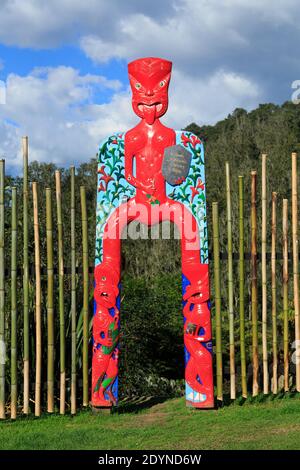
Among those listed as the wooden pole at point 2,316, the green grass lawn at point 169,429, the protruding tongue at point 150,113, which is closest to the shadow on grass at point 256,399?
the green grass lawn at point 169,429

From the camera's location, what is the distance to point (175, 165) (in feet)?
16.6

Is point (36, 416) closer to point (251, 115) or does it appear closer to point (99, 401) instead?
point (99, 401)

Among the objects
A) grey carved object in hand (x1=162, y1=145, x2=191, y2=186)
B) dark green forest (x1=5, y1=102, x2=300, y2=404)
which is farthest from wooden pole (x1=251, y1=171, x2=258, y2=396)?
grey carved object in hand (x1=162, y1=145, x2=191, y2=186)

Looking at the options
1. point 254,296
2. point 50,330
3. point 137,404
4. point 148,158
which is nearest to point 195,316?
point 254,296

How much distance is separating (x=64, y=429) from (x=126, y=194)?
1.97m

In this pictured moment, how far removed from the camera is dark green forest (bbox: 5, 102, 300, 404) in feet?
23.7

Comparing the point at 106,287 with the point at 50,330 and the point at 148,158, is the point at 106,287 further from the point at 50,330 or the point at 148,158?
the point at 148,158

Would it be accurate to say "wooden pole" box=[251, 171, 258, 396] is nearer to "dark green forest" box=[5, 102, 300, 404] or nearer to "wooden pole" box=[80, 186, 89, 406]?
"dark green forest" box=[5, 102, 300, 404]

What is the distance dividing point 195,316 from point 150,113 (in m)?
1.77

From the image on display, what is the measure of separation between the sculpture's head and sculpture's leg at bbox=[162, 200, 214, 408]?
84cm

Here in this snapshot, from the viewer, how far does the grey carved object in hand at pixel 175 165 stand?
508 centimetres

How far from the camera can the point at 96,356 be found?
505 cm
